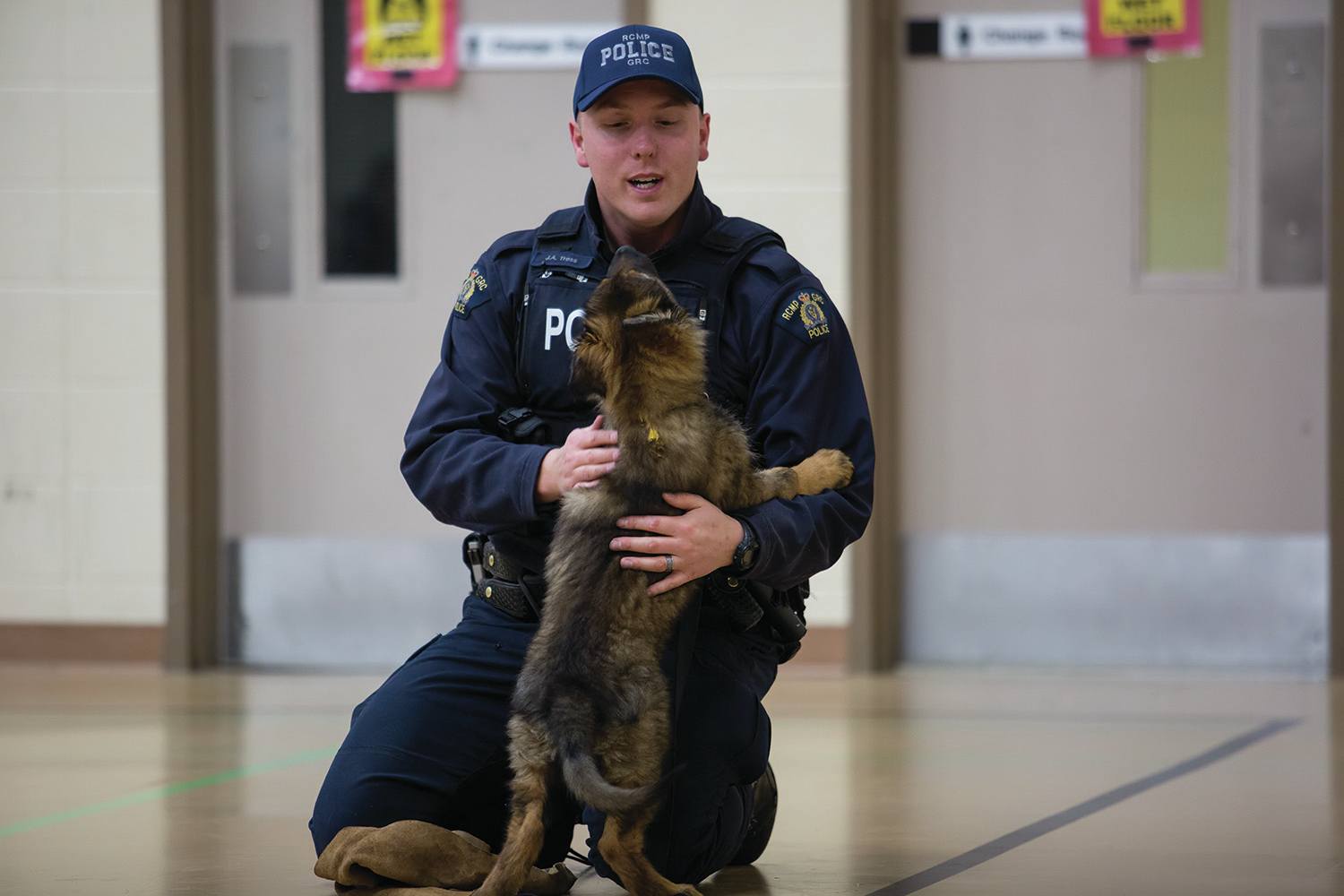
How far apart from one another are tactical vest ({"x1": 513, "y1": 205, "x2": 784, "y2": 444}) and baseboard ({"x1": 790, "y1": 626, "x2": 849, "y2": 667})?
2.70 metres

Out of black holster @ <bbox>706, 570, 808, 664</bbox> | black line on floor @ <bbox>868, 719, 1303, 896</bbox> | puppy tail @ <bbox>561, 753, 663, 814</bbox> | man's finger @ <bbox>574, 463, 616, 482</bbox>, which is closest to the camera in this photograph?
puppy tail @ <bbox>561, 753, 663, 814</bbox>

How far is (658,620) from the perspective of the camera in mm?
2488

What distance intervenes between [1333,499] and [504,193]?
267 centimetres

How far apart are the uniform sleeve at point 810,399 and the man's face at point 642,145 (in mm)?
239

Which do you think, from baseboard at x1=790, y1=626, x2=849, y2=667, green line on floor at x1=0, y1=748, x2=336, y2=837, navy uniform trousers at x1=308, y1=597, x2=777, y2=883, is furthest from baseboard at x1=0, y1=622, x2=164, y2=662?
navy uniform trousers at x1=308, y1=597, x2=777, y2=883

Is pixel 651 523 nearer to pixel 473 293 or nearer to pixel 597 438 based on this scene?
pixel 597 438

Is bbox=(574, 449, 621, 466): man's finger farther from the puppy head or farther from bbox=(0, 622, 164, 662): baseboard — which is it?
bbox=(0, 622, 164, 662): baseboard

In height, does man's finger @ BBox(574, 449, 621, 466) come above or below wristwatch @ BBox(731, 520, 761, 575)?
above

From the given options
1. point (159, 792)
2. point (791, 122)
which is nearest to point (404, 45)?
point (791, 122)

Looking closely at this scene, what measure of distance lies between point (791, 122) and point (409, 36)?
4.09 feet

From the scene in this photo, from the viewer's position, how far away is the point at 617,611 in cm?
246

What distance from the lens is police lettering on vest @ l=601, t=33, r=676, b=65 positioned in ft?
8.77

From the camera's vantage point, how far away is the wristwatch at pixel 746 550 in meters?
2.49

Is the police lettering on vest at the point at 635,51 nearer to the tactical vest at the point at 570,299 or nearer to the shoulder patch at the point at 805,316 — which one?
the tactical vest at the point at 570,299
